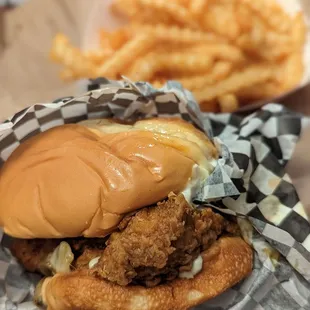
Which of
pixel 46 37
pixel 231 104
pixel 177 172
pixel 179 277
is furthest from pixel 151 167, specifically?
pixel 46 37

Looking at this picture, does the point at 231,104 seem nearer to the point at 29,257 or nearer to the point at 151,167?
the point at 151,167

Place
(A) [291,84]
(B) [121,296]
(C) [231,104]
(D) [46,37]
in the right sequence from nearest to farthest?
1. (B) [121,296]
2. (C) [231,104]
3. (A) [291,84]
4. (D) [46,37]

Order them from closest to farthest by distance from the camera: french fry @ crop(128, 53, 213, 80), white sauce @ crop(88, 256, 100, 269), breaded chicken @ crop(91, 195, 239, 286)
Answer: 1. breaded chicken @ crop(91, 195, 239, 286)
2. white sauce @ crop(88, 256, 100, 269)
3. french fry @ crop(128, 53, 213, 80)

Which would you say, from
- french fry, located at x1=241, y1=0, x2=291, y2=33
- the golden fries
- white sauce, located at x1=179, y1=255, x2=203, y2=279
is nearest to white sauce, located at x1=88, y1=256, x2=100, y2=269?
white sauce, located at x1=179, y1=255, x2=203, y2=279

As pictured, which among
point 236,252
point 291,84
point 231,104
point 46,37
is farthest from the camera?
point 46,37

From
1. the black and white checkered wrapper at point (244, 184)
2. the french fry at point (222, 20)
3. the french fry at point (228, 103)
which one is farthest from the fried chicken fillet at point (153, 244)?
the french fry at point (222, 20)

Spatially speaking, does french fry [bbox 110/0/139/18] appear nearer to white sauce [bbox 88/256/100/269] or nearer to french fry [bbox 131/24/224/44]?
french fry [bbox 131/24/224/44]

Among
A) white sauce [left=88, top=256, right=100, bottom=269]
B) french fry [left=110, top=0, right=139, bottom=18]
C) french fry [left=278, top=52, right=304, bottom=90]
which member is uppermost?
french fry [left=110, top=0, right=139, bottom=18]
